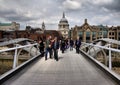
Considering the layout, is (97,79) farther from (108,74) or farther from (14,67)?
(14,67)

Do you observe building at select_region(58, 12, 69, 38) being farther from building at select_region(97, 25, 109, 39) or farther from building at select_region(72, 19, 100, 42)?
building at select_region(72, 19, 100, 42)

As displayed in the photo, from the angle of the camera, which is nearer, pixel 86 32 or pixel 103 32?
pixel 86 32

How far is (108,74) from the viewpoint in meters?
8.38

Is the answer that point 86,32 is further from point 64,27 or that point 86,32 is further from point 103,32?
point 64,27

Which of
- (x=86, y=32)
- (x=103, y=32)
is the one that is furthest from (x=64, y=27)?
(x=86, y=32)

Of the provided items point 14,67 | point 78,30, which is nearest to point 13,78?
point 14,67

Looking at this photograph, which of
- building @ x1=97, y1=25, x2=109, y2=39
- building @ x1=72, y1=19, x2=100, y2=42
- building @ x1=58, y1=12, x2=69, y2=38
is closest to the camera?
building @ x1=72, y1=19, x2=100, y2=42

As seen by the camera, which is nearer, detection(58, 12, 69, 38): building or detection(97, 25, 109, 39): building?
detection(97, 25, 109, 39): building

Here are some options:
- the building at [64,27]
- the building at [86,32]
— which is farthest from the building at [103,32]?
the building at [64,27]

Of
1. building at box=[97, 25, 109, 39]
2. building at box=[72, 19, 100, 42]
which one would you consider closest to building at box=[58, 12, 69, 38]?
building at box=[97, 25, 109, 39]

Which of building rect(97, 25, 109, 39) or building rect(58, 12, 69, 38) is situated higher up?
building rect(58, 12, 69, 38)

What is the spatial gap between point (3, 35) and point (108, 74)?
343 ft

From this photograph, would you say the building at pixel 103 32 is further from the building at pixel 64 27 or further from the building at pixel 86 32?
the building at pixel 64 27

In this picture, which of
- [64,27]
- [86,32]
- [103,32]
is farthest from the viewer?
[64,27]
